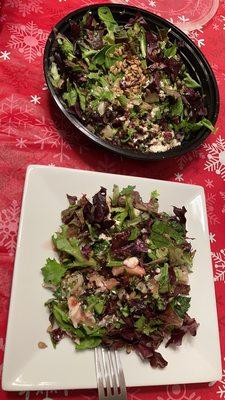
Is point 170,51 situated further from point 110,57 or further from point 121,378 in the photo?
point 121,378

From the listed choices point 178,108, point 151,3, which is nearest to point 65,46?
point 178,108

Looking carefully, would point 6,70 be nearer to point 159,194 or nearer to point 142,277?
point 159,194

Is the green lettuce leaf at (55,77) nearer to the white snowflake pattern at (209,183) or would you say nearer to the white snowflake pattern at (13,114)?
the white snowflake pattern at (13,114)

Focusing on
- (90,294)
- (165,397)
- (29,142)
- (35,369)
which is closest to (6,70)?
(29,142)

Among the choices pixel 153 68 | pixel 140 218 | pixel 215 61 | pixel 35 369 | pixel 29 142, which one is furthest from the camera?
pixel 215 61

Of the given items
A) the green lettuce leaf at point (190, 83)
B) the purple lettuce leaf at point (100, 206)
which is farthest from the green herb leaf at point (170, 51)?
the purple lettuce leaf at point (100, 206)

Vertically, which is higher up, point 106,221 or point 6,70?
point 6,70
